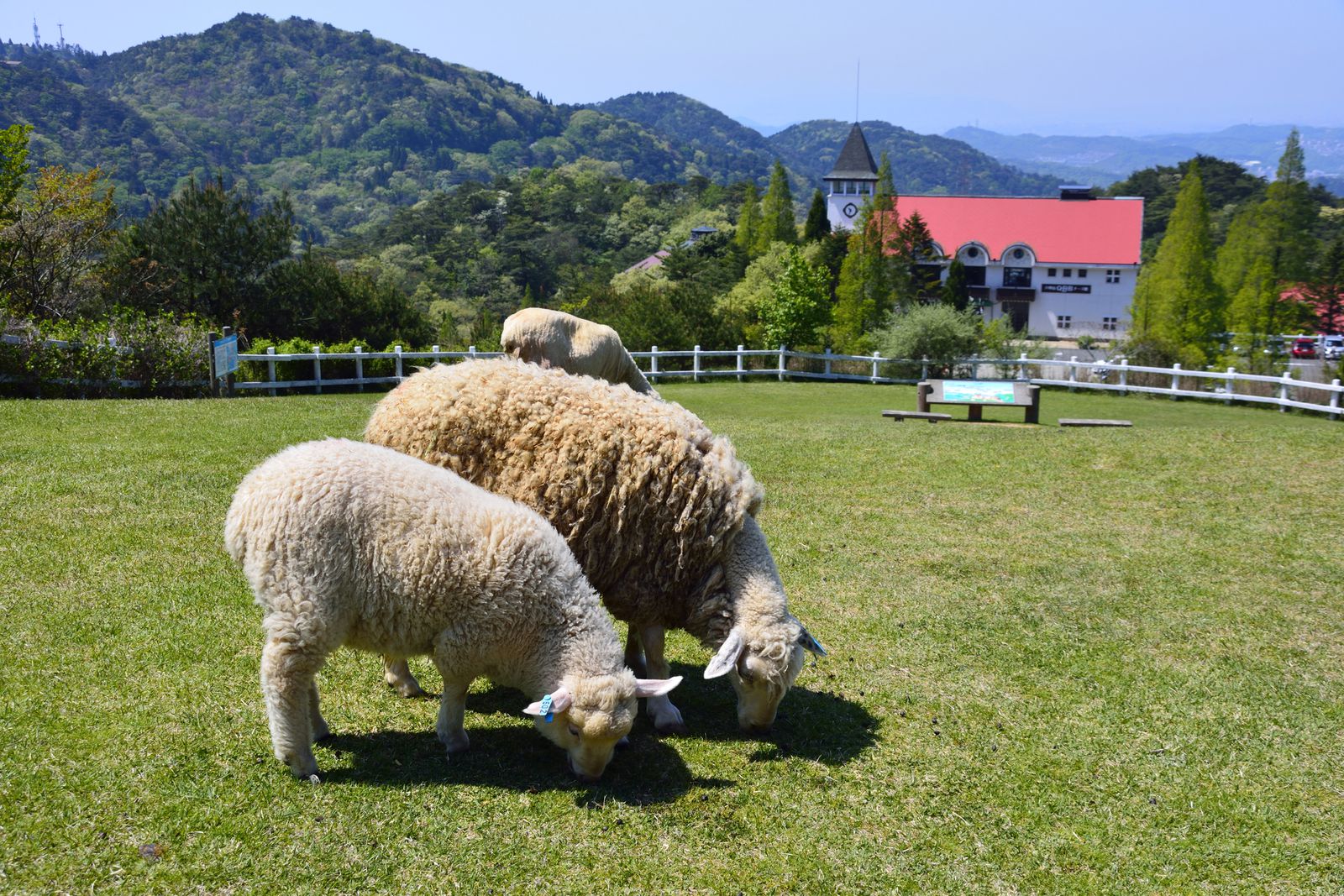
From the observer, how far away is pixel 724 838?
4.42 m

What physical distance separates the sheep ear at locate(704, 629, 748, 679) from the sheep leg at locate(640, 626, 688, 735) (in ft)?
1.66

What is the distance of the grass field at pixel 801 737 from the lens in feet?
13.7

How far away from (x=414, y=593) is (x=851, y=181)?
78.4 metres

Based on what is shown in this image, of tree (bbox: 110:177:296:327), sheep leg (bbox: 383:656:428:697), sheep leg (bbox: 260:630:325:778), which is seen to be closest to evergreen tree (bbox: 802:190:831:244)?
tree (bbox: 110:177:296:327)

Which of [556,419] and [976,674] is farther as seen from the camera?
[976,674]

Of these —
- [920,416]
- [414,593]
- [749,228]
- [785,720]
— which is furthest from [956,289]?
[414,593]

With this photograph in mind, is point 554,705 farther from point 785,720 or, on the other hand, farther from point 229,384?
point 229,384

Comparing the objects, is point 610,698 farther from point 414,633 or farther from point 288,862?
point 288,862

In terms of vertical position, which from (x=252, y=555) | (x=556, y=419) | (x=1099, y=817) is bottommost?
(x=1099, y=817)

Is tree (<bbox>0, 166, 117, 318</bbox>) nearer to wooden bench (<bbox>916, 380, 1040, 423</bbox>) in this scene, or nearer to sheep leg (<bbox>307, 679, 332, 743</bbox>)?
wooden bench (<bbox>916, 380, 1040, 423</bbox>)

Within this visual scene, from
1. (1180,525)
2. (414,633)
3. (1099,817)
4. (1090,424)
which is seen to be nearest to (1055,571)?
(1180,525)

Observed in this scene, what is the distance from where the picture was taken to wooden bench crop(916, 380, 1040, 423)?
17.2 metres

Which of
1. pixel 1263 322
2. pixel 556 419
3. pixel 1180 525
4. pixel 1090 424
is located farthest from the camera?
pixel 1263 322

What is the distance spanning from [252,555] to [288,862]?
1.36 metres
